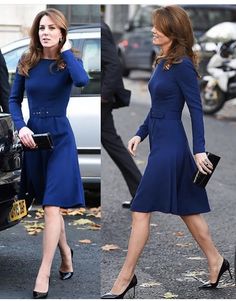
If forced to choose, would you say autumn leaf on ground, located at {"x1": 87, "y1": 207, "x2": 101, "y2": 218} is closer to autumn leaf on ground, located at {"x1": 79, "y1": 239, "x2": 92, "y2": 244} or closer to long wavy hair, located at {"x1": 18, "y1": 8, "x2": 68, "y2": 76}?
autumn leaf on ground, located at {"x1": 79, "y1": 239, "x2": 92, "y2": 244}

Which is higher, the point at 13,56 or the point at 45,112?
the point at 13,56

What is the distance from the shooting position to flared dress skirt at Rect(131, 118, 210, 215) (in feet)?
15.0

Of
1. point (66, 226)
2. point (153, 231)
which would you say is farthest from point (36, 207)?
point (153, 231)

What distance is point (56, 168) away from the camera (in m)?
4.68

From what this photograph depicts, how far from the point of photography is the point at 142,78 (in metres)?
20.7

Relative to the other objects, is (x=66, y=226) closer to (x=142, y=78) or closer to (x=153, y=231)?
(x=153, y=231)

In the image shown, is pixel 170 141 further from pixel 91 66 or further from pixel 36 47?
pixel 91 66

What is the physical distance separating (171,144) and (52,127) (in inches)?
25.9

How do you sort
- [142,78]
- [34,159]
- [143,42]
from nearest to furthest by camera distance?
[34,159] → [143,42] → [142,78]

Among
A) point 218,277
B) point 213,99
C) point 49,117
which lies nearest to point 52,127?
point 49,117

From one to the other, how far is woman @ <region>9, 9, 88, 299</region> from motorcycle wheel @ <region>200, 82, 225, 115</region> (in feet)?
29.3

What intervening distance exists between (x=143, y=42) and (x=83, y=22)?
47.2ft

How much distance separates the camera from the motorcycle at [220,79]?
1324 centimetres


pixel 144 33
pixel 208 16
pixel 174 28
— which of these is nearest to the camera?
pixel 174 28
